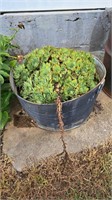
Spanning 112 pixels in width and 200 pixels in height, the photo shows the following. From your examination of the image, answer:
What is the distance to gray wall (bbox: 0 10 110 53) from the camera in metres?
2.32

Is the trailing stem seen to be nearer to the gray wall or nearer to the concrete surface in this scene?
the concrete surface

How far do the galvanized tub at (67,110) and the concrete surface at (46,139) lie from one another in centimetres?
6

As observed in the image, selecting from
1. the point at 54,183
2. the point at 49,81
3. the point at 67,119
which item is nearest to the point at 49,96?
the point at 49,81

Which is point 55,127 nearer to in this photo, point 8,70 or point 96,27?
point 8,70

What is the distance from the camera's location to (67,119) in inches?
74.9

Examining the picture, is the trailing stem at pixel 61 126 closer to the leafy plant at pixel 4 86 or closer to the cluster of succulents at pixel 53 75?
the cluster of succulents at pixel 53 75

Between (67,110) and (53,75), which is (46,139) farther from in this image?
(53,75)

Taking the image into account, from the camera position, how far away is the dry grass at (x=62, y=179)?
174 cm

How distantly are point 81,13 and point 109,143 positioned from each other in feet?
3.53

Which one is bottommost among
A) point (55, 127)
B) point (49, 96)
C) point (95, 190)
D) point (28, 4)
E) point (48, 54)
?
Result: point (95, 190)

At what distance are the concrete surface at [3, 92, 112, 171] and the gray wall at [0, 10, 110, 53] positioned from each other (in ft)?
2.42

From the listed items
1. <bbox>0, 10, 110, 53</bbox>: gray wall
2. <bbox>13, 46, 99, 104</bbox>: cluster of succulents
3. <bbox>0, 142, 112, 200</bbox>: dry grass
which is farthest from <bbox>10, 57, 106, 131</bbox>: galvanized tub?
<bbox>0, 10, 110, 53</bbox>: gray wall

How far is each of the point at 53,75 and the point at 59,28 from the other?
769mm

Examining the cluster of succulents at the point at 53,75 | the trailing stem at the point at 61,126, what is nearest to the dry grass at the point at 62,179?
the trailing stem at the point at 61,126
